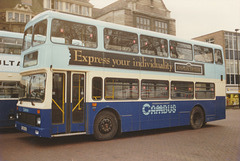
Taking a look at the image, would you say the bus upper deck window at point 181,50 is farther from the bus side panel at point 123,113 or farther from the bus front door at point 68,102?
the bus front door at point 68,102

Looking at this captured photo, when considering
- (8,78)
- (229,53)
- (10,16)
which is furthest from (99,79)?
(229,53)

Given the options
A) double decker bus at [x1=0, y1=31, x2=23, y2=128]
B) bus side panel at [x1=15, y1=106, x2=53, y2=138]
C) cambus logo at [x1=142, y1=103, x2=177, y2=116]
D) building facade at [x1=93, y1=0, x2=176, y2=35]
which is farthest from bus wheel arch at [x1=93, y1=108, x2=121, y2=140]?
building facade at [x1=93, y1=0, x2=176, y2=35]

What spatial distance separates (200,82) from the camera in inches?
514

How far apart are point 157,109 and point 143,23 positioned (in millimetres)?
31356

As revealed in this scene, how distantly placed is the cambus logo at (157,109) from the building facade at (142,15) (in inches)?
1102

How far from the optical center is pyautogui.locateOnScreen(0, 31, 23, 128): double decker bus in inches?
440

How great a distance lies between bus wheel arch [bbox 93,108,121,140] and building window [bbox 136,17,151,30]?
31669 mm

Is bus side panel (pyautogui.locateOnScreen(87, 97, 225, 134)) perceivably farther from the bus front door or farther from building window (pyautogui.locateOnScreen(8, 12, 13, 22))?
building window (pyautogui.locateOnScreen(8, 12, 13, 22))

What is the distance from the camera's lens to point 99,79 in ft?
30.7

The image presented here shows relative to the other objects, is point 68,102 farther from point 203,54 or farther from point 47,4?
point 47,4

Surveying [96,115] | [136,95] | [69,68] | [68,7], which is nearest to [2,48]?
[69,68]

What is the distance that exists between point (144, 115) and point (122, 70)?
2.21m

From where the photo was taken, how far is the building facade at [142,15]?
38500mm

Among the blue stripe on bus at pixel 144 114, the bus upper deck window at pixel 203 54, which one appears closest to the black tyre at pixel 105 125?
the blue stripe on bus at pixel 144 114
